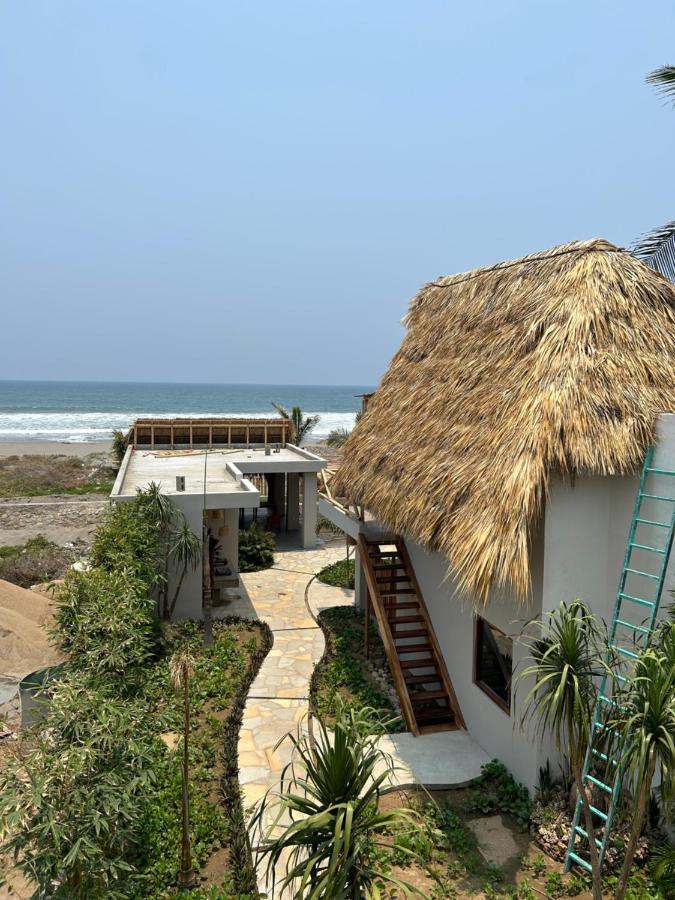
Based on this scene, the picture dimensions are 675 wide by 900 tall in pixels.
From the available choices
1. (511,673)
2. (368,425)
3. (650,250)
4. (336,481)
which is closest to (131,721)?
(511,673)

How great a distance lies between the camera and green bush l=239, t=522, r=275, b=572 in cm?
1689

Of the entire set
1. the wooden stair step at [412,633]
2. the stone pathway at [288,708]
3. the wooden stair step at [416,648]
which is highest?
the wooden stair step at [412,633]

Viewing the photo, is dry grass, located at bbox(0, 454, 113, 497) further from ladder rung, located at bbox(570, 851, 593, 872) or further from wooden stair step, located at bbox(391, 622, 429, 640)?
ladder rung, located at bbox(570, 851, 593, 872)

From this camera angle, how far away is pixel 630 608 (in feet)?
21.7

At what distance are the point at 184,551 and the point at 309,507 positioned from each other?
23.0ft

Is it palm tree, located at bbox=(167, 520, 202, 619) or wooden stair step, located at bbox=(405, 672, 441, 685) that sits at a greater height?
palm tree, located at bbox=(167, 520, 202, 619)

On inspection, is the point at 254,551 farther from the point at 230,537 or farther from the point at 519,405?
the point at 519,405

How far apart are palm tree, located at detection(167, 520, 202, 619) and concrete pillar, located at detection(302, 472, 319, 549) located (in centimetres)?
652

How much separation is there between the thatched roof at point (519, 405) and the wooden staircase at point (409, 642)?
60.9 inches

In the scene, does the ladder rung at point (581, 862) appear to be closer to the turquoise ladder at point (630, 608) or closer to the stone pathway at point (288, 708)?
the turquoise ladder at point (630, 608)

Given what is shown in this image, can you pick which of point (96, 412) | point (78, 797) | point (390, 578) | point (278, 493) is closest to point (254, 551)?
point (278, 493)

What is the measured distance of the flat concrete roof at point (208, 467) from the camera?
45.0ft

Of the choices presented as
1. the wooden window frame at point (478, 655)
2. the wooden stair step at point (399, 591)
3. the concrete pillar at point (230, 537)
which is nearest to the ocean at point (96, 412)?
the concrete pillar at point (230, 537)

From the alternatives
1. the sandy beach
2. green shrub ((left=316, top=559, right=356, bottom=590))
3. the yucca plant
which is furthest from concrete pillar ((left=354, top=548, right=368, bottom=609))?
the sandy beach
